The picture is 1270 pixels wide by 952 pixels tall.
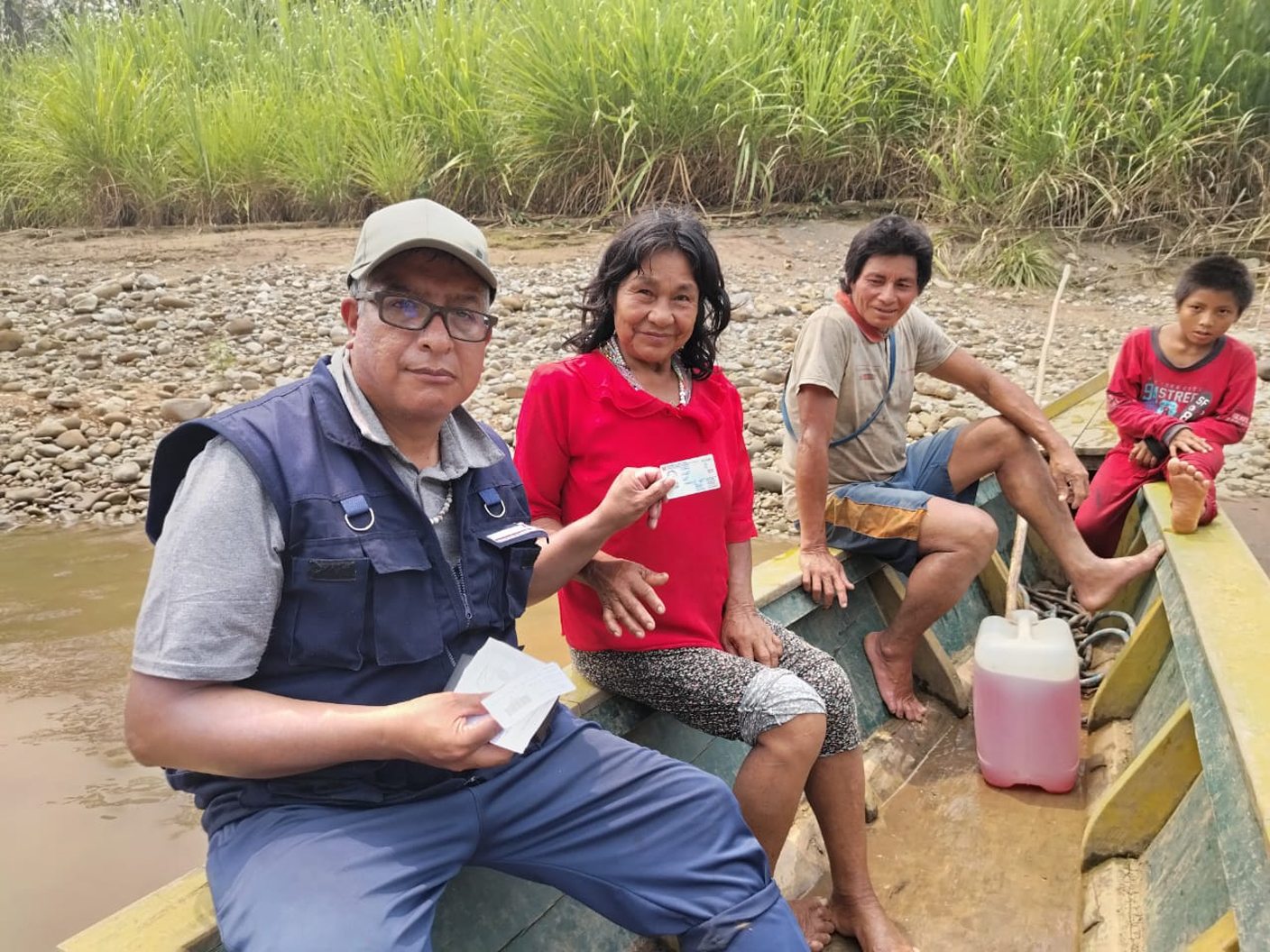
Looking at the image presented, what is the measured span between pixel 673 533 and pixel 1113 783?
1.29 meters

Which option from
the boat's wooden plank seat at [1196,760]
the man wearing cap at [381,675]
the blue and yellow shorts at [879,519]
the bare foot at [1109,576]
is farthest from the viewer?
the bare foot at [1109,576]

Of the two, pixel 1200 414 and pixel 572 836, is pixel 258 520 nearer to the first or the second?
pixel 572 836

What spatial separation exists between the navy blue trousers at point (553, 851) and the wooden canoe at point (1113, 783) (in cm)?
13

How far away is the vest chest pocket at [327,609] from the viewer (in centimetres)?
152

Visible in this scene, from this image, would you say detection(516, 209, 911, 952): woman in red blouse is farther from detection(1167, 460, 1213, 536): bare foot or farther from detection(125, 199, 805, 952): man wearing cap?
detection(1167, 460, 1213, 536): bare foot

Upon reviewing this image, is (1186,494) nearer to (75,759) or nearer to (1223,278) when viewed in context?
(1223,278)

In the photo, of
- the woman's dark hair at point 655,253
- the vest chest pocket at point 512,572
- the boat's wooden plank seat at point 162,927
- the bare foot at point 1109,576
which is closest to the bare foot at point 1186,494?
the bare foot at point 1109,576

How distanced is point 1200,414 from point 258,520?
3403 millimetres

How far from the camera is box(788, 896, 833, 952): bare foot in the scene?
2252 mm

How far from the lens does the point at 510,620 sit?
1835 millimetres

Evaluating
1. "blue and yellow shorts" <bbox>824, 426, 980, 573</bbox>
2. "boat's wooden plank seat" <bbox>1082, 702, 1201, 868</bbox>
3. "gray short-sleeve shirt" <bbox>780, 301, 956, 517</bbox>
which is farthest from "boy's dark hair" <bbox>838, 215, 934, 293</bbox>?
"boat's wooden plank seat" <bbox>1082, 702, 1201, 868</bbox>

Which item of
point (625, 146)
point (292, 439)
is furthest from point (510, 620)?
point (625, 146)

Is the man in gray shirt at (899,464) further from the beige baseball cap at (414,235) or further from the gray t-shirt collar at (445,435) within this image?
the beige baseball cap at (414,235)

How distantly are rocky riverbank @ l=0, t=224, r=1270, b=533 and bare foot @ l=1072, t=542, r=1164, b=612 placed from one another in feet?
8.09
